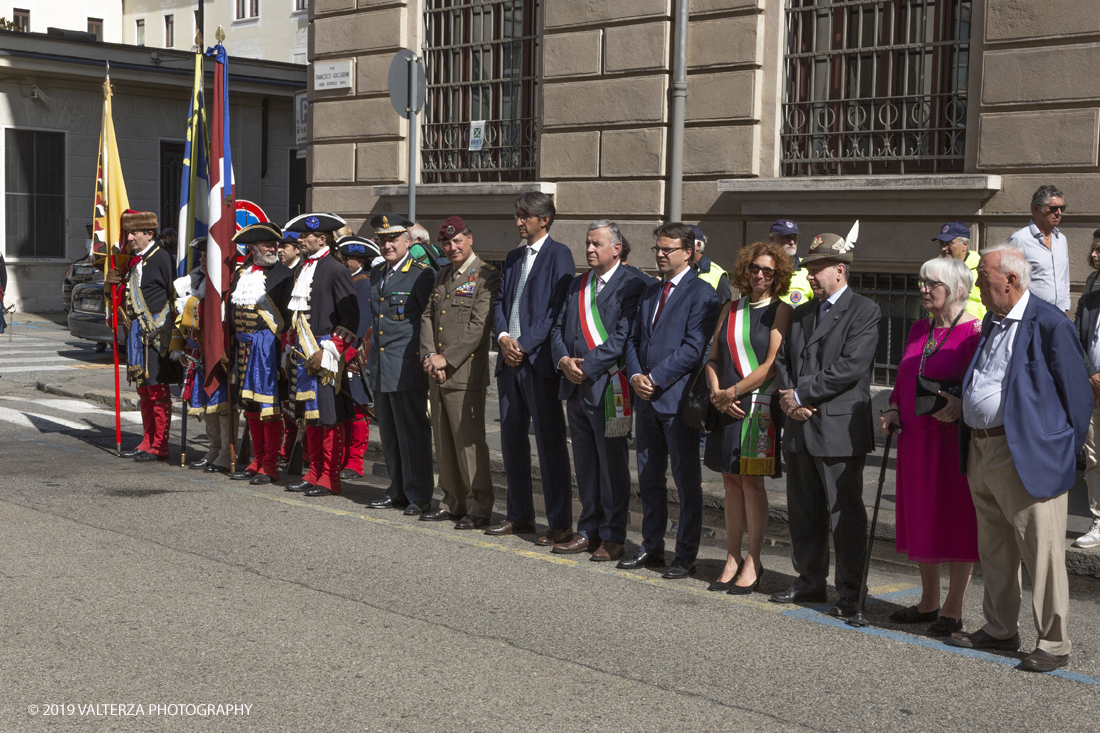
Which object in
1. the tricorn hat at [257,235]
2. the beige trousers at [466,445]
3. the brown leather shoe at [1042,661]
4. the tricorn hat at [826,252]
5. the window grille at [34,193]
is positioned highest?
the window grille at [34,193]

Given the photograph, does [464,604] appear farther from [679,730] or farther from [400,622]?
[679,730]

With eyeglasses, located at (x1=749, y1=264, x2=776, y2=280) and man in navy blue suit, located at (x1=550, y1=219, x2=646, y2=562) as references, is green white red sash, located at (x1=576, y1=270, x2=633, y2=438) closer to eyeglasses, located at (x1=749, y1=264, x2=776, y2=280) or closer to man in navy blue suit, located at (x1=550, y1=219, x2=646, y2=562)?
man in navy blue suit, located at (x1=550, y1=219, x2=646, y2=562)

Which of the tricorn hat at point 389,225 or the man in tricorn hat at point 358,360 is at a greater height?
the tricorn hat at point 389,225

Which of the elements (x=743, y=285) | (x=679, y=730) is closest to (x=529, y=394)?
(x=743, y=285)

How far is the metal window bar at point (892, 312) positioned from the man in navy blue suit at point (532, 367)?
4674 mm

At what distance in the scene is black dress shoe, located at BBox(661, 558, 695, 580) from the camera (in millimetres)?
6805

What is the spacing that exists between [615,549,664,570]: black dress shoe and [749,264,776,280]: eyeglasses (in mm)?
1720

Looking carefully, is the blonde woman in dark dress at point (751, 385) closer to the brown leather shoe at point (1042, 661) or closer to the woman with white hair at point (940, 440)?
the woman with white hair at point (940, 440)

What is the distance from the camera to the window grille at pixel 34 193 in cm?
2584

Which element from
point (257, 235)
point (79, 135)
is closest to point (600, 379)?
point (257, 235)

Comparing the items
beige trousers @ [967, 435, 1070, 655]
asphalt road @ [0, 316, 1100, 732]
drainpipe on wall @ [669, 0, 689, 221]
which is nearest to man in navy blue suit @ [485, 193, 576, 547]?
asphalt road @ [0, 316, 1100, 732]

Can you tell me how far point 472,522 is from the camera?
26.5 ft

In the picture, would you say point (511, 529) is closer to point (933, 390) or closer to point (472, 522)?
point (472, 522)

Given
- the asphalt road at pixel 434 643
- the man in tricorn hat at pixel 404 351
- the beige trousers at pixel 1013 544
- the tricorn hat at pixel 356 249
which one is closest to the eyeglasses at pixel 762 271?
the beige trousers at pixel 1013 544
